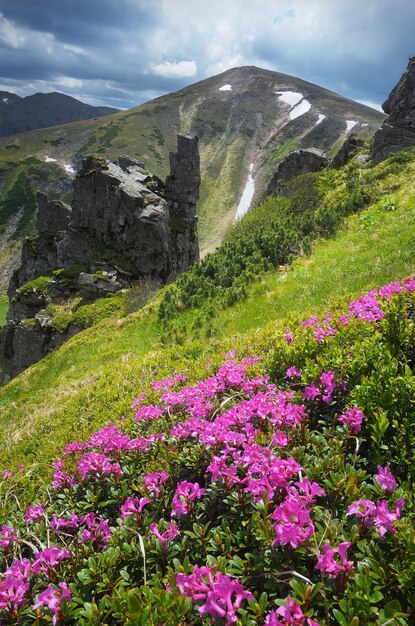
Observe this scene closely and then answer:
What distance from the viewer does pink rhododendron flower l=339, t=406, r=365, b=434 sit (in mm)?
3262

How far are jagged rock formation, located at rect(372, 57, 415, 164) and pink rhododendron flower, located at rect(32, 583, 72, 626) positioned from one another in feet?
156

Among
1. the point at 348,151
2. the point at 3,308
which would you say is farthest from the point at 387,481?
the point at 3,308

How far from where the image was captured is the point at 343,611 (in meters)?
1.95

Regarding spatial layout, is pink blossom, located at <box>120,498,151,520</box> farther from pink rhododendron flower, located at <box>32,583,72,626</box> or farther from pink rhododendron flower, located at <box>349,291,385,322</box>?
pink rhododendron flower, located at <box>349,291,385,322</box>

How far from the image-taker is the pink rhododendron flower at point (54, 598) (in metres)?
2.30

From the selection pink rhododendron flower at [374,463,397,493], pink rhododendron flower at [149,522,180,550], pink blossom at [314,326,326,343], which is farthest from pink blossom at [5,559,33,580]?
pink blossom at [314,326,326,343]

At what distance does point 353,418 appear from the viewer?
10.9ft

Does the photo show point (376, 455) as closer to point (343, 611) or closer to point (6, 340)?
point (343, 611)

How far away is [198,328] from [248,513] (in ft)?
34.3

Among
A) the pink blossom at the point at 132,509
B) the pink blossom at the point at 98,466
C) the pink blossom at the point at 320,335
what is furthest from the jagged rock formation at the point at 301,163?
the pink blossom at the point at 132,509

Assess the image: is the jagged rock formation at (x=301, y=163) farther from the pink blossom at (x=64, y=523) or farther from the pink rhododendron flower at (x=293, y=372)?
the pink blossom at (x=64, y=523)

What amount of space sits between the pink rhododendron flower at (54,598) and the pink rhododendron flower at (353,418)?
237cm

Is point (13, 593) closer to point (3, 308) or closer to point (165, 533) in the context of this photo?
point (165, 533)

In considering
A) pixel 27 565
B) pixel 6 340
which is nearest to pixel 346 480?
pixel 27 565
